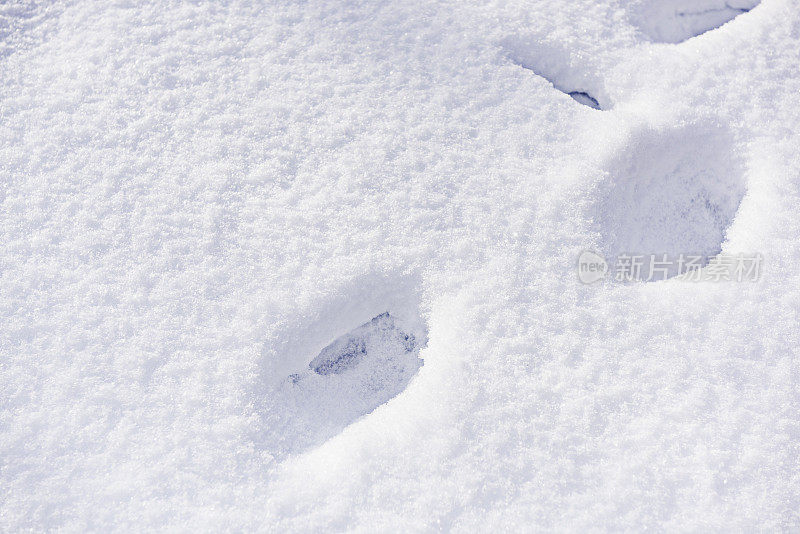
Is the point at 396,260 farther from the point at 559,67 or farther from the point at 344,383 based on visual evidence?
the point at 559,67

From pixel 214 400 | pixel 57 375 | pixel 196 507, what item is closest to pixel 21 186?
pixel 57 375

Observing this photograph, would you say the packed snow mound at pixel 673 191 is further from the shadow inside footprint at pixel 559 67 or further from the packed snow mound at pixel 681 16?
the packed snow mound at pixel 681 16

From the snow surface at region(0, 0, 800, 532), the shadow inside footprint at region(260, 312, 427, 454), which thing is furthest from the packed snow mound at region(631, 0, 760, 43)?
the shadow inside footprint at region(260, 312, 427, 454)

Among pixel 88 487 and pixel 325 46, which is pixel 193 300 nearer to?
pixel 88 487

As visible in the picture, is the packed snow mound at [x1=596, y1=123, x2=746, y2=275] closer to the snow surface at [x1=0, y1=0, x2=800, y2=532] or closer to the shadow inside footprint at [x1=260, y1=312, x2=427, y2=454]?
the snow surface at [x1=0, y1=0, x2=800, y2=532]

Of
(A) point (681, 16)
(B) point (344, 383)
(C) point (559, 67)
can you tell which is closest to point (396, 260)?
(B) point (344, 383)

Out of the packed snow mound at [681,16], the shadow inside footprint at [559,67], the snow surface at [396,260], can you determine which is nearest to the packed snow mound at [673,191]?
the snow surface at [396,260]
